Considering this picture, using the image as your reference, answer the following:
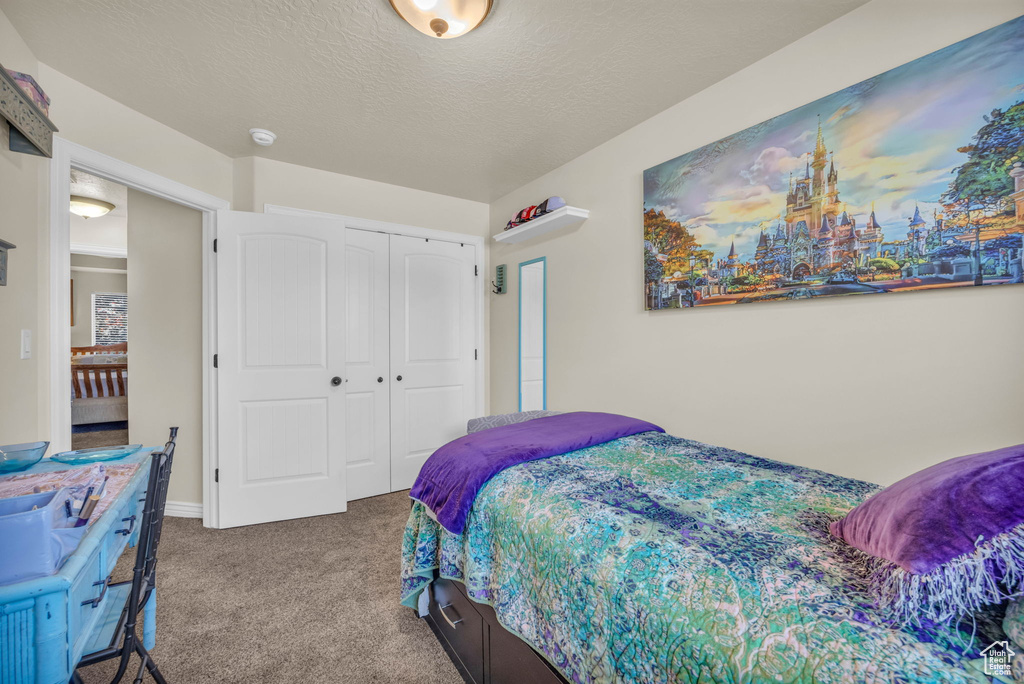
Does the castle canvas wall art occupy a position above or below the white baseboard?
above

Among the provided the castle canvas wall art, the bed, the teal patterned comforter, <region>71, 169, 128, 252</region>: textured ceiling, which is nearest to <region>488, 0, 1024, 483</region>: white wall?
the castle canvas wall art

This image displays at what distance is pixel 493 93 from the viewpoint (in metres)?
2.21

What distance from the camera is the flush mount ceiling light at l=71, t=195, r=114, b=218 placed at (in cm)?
433

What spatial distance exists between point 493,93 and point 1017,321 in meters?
2.25

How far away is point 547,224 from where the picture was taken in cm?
299

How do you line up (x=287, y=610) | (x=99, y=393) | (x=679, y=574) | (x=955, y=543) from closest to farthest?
(x=955, y=543)
(x=679, y=574)
(x=287, y=610)
(x=99, y=393)

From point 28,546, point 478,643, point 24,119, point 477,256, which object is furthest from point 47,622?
point 477,256

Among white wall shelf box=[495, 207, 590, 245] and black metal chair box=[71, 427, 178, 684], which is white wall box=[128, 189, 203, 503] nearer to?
black metal chair box=[71, 427, 178, 684]

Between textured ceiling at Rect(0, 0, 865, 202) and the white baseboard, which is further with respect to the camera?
the white baseboard

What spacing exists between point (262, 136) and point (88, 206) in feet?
11.0

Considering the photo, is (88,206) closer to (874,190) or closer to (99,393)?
(99,393)

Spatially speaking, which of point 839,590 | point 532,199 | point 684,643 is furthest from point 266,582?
point 532,199

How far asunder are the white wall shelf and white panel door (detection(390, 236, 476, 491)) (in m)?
0.66

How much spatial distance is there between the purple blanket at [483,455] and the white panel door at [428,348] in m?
1.78
